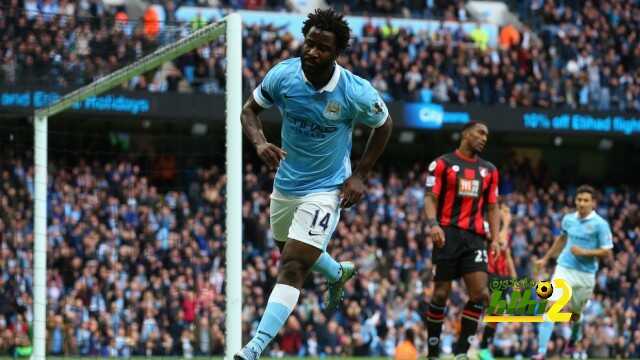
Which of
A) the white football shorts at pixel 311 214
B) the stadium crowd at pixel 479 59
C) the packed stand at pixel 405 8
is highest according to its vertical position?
the packed stand at pixel 405 8

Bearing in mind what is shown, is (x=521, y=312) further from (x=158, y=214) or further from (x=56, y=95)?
Result: (x=158, y=214)

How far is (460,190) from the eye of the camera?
11.7 meters

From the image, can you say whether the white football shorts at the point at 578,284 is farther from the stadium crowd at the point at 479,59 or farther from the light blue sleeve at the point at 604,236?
the stadium crowd at the point at 479,59

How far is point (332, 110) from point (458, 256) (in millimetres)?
3516

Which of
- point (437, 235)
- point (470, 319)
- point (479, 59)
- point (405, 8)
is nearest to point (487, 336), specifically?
point (470, 319)

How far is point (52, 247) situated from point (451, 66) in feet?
48.0

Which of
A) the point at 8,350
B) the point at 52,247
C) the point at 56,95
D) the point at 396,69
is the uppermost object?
the point at 396,69

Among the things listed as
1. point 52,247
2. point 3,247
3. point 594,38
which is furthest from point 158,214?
point 594,38

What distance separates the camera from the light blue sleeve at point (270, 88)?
28.0ft

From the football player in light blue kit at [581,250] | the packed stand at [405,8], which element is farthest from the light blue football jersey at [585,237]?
the packed stand at [405,8]

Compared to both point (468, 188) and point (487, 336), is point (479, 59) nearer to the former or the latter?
point (487, 336)

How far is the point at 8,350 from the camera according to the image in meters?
15.7

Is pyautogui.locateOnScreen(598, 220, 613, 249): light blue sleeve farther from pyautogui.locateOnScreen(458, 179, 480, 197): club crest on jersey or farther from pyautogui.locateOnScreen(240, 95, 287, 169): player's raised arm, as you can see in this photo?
pyautogui.locateOnScreen(240, 95, 287, 169): player's raised arm

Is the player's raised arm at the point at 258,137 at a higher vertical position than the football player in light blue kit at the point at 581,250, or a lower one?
higher
